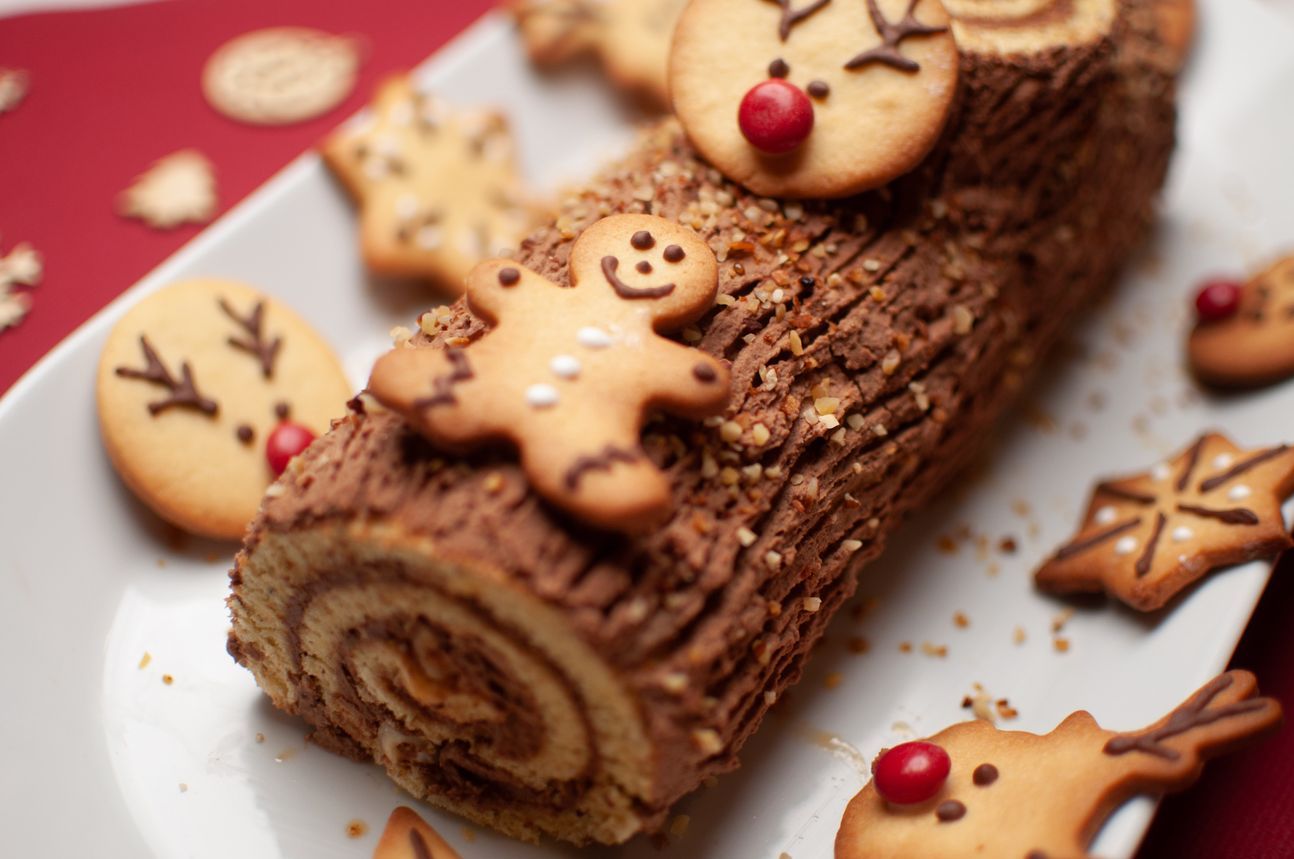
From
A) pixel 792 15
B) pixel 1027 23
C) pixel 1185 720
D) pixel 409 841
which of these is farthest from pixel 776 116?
pixel 409 841

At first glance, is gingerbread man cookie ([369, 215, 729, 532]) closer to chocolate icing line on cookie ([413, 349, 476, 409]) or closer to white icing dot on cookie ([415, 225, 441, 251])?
chocolate icing line on cookie ([413, 349, 476, 409])

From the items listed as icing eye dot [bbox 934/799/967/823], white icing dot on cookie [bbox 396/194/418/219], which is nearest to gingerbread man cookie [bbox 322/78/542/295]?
white icing dot on cookie [bbox 396/194/418/219]

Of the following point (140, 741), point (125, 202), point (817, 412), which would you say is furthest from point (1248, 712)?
point (125, 202)

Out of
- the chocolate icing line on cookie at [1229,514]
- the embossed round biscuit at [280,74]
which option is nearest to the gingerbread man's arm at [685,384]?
the chocolate icing line on cookie at [1229,514]

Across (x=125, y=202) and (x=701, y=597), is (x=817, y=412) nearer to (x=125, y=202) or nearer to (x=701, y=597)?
(x=701, y=597)

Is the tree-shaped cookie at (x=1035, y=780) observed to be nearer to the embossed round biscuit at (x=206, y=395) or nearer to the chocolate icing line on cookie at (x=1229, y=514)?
the chocolate icing line on cookie at (x=1229, y=514)
